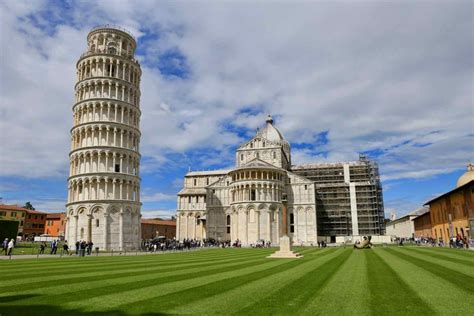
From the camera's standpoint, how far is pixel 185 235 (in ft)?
300

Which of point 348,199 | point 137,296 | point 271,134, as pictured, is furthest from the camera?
point 271,134

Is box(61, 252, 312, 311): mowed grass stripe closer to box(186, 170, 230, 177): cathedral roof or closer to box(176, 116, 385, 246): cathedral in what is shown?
box(176, 116, 385, 246): cathedral

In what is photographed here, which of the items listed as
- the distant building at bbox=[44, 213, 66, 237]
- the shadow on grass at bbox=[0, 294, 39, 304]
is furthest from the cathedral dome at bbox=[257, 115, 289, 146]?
the shadow on grass at bbox=[0, 294, 39, 304]

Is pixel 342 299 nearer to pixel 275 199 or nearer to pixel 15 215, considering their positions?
pixel 275 199

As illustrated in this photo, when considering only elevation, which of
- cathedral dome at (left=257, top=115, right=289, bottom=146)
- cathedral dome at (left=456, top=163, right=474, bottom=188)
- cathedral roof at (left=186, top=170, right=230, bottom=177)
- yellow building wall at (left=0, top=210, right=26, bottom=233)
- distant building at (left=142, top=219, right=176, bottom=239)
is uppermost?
cathedral dome at (left=257, top=115, right=289, bottom=146)

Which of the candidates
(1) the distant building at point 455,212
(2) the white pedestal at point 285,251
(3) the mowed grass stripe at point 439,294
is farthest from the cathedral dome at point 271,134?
(3) the mowed grass stripe at point 439,294

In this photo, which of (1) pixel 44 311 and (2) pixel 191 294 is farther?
(2) pixel 191 294

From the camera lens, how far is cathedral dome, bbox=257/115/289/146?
94681 mm

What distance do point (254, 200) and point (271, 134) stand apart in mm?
28807

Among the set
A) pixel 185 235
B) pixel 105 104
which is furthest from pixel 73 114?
pixel 185 235

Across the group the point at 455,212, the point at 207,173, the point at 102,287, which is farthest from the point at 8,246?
the point at 207,173

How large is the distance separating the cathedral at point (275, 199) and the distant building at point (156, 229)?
26079 mm

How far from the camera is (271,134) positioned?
315ft

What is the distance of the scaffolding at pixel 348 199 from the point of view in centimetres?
8781
